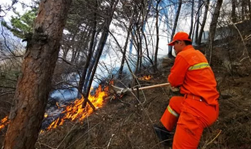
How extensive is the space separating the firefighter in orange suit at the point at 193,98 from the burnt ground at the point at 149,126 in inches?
18.4

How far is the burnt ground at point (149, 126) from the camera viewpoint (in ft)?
10.6

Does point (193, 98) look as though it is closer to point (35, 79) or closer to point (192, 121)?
point (192, 121)

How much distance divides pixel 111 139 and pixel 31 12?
892 cm

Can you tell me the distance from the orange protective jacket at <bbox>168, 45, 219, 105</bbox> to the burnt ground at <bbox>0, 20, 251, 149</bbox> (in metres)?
0.77

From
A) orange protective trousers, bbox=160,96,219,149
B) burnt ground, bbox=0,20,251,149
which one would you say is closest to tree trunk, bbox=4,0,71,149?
burnt ground, bbox=0,20,251,149

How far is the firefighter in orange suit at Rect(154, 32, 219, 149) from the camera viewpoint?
2.39 meters

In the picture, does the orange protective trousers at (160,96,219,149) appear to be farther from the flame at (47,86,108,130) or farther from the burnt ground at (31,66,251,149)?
the flame at (47,86,108,130)

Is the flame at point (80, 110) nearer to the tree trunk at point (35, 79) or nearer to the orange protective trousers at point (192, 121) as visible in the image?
the tree trunk at point (35, 79)

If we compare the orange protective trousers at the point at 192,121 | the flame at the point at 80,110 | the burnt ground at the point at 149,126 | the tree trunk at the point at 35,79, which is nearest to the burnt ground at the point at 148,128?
the burnt ground at the point at 149,126

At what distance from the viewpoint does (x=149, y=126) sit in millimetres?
4043

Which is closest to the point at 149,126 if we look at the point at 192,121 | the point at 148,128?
the point at 148,128

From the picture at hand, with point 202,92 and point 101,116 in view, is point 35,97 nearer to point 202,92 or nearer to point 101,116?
point 202,92

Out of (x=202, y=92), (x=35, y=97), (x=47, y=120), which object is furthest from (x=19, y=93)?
(x=47, y=120)

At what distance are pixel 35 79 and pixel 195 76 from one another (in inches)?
88.6
